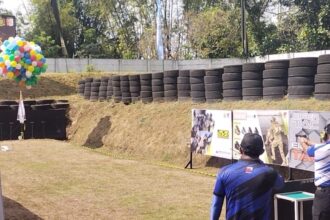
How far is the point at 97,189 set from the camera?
34.8 ft

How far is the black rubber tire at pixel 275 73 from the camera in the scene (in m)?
12.9

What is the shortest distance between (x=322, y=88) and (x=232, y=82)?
3454 mm

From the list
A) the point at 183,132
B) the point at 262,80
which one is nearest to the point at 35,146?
the point at 183,132

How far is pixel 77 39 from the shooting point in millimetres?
61938

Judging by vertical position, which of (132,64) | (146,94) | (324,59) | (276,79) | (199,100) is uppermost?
(132,64)

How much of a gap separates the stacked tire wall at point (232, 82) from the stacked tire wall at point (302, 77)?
210 cm

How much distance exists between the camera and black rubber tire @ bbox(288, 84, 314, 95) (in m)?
12.2

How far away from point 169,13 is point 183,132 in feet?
137

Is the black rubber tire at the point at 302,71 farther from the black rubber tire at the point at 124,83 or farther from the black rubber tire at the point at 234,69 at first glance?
the black rubber tire at the point at 124,83

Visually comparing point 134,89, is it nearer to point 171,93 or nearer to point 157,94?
point 157,94

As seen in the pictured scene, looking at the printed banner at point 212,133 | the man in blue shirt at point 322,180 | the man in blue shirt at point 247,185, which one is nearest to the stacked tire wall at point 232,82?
the printed banner at point 212,133

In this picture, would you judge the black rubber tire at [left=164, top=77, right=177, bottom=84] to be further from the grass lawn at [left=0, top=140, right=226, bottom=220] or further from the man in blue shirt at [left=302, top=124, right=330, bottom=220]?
the man in blue shirt at [left=302, top=124, right=330, bottom=220]

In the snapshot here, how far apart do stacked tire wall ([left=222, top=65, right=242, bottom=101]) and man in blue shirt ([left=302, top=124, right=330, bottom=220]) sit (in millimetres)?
8793

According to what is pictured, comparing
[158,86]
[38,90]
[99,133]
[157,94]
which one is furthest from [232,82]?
[38,90]
